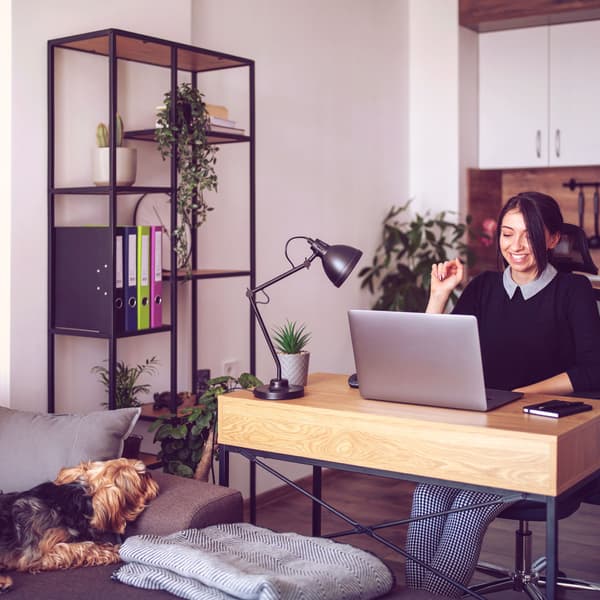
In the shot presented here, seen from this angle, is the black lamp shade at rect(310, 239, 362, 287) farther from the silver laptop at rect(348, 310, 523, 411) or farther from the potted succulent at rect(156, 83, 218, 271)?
the potted succulent at rect(156, 83, 218, 271)

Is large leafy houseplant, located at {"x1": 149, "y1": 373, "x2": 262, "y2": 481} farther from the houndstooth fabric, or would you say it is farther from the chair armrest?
the houndstooth fabric

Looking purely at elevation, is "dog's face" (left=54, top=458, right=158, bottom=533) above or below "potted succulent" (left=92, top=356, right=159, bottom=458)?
below

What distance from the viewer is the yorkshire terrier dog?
87.2 inches

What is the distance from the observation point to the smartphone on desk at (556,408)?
2219 mm

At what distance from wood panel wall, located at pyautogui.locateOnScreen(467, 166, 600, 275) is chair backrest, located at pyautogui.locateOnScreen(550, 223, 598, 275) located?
2.21m

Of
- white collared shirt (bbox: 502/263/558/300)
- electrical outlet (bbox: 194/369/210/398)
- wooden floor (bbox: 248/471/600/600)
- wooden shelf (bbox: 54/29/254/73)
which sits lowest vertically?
wooden floor (bbox: 248/471/600/600)

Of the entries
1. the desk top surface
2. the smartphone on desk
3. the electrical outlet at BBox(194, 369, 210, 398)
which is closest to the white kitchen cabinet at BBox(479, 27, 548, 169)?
the electrical outlet at BBox(194, 369, 210, 398)

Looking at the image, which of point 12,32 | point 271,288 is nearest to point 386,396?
point 12,32

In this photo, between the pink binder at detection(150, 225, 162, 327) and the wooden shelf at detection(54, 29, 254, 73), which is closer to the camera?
the wooden shelf at detection(54, 29, 254, 73)

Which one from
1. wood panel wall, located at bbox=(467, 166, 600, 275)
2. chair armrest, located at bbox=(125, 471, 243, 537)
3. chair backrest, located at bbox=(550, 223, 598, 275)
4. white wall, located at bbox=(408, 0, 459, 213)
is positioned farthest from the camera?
wood panel wall, located at bbox=(467, 166, 600, 275)

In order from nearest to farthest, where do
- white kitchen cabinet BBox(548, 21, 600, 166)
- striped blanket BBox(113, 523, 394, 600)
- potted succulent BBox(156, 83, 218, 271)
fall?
striped blanket BBox(113, 523, 394, 600) < potted succulent BBox(156, 83, 218, 271) < white kitchen cabinet BBox(548, 21, 600, 166)

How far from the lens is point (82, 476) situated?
2340 mm

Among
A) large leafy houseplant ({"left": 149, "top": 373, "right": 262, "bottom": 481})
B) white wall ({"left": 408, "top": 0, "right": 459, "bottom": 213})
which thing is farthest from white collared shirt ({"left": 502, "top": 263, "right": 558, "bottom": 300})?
white wall ({"left": 408, "top": 0, "right": 459, "bottom": 213})

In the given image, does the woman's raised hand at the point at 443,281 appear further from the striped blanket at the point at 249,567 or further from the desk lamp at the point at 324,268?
the striped blanket at the point at 249,567
